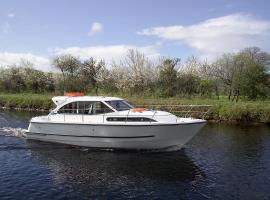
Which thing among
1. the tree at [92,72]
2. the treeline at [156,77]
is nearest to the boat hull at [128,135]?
the treeline at [156,77]

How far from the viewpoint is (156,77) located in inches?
2392

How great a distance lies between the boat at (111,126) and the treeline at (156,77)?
1153 inches

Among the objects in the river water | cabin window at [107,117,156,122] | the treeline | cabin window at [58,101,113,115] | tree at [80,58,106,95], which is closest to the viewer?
the river water

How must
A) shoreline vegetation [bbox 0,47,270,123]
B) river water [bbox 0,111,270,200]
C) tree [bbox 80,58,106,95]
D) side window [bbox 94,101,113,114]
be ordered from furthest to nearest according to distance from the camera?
tree [bbox 80,58,106,95]
shoreline vegetation [bbox 0,47,270,123]
side window [bbox 94,101,113,114]
river water [bbox 0,111,270,200]

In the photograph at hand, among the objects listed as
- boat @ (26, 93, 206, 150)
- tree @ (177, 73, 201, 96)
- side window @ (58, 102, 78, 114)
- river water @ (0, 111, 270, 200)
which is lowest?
river water @ (0, 111, 270, 200)

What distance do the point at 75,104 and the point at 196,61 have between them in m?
56.6

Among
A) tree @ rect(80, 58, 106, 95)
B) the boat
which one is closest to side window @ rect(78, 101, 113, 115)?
the boat

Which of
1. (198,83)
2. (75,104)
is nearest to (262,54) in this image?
(198,83)

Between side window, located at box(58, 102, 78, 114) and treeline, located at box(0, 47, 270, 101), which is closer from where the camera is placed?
side window, located at box(58, 102, 78, 114)

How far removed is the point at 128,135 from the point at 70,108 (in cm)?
453

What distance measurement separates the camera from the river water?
45.5 ft

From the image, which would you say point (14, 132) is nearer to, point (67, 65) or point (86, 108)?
point (86, 108)

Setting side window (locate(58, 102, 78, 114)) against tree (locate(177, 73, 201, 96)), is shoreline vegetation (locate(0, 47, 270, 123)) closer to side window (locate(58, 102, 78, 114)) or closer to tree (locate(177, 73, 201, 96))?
tree (locate(177, 73, 201, 96))

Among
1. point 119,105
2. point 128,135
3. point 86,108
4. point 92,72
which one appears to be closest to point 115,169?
point 128,135
